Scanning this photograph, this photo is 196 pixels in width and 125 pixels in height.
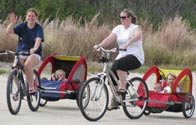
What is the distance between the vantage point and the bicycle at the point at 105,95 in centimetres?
1091

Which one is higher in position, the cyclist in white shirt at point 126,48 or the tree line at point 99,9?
the tree line at point 99,9

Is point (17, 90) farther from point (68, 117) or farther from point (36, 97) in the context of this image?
point (68, 117)

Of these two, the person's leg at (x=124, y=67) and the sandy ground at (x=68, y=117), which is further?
the person's leg at (x=124, y=67)

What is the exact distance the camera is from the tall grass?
22797 mm

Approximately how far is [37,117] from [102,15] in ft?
70.8

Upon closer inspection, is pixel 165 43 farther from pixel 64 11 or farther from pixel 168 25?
pixel 64 11

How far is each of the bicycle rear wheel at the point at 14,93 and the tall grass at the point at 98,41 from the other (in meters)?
10.3

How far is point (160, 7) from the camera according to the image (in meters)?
39.8

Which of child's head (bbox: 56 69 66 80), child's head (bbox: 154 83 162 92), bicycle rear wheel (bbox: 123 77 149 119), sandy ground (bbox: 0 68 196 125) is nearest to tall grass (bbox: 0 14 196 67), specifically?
child's head (bbox: 56 69 66 80)

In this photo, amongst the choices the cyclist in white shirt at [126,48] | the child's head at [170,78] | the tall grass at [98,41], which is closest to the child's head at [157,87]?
the child's head at [170,78]

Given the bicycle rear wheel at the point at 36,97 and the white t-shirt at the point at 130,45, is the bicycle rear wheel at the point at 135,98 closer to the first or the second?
the white t-shirt at the point at 130,45

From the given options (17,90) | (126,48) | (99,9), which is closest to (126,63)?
(126,48)

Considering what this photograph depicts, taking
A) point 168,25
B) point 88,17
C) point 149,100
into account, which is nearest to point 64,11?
point 88,17

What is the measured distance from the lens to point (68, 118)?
11.3 meters
